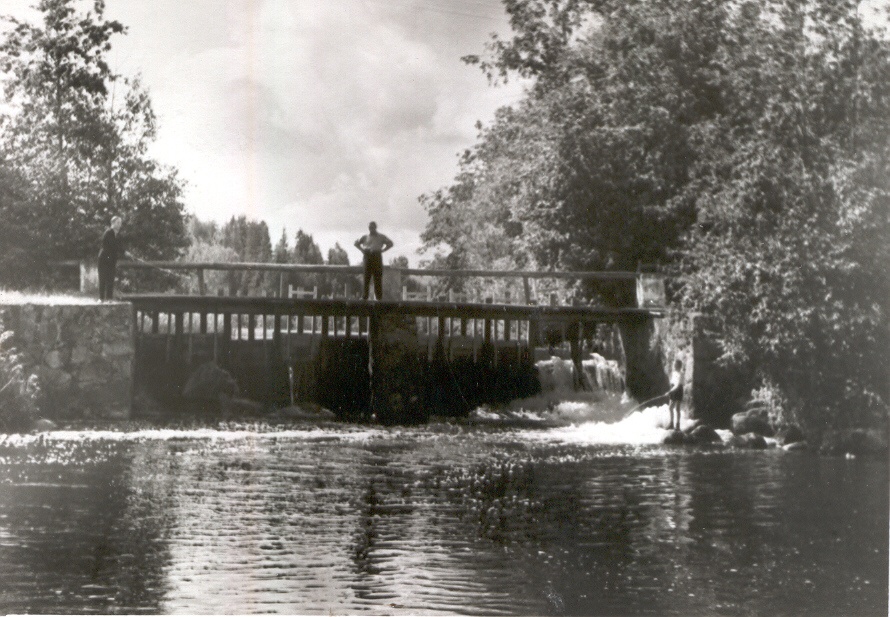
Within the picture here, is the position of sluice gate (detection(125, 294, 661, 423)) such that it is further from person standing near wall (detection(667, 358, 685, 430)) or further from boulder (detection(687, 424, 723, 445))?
boulder (detection(687, 424, 723, 445))

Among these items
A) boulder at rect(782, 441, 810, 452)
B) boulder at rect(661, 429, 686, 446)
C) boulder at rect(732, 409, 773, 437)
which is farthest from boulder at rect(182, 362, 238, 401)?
boulder at rect(782, 441, 810, 452)

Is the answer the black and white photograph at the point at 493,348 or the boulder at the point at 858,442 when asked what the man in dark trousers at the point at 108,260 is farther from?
the boulder at the point at 858,442

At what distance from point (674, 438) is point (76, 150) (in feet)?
39.5

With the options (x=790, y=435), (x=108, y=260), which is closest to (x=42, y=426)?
(x=108, y=260)

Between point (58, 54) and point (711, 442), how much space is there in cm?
1206

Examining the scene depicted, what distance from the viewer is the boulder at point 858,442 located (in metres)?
18.4

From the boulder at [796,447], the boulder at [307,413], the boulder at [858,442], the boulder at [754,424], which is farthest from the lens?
the boulder at [307,413]

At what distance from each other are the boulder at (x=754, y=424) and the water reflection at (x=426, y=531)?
3.03m

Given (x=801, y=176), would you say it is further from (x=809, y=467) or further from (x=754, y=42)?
(x=809, y=467)

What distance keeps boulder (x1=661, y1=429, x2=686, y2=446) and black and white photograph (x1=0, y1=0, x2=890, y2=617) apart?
15 cm

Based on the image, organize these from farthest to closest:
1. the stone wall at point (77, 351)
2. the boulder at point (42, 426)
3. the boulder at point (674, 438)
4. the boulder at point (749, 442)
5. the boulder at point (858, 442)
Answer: the boulder at point (674, 438) < the boulder at point (749, 442) < the stone wall at point (77, 351) < the boulder at point (858, 442) < the boulder at point (42, 426)

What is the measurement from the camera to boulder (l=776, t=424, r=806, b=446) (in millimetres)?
19906

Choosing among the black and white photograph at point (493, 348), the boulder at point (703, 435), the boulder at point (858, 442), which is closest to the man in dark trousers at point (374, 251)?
the black and white photograph at point (493, 348)

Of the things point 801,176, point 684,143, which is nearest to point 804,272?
point 801,176
